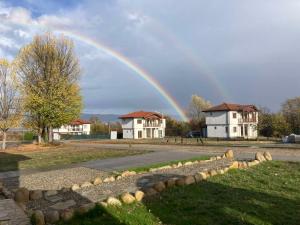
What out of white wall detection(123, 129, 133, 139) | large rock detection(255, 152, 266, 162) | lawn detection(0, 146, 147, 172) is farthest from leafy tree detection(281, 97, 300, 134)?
large rock detection(255, 152, 266, 162)

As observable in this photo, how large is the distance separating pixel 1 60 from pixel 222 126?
176 ft

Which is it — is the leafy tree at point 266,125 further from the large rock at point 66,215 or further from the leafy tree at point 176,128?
the large rock at point 66,215

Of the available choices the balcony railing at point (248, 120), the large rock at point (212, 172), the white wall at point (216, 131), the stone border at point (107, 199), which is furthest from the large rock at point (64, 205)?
the balcony railing at point (248, 120)

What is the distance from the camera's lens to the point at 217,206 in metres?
9.75

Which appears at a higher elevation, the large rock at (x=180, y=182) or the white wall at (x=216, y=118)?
the white wall at (x=216, y=118)

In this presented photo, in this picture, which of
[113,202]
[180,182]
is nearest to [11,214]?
[113,202]

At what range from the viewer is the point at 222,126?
278 ft

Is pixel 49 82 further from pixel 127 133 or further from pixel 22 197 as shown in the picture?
pixel 127 133

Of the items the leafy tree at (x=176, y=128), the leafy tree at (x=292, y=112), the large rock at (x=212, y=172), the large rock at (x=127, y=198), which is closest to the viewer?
the large rock at (x=127, y=198)

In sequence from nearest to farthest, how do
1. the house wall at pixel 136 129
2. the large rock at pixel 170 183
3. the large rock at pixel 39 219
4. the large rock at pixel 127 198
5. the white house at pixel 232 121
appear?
the large rock at pixel 39 219, the large rock at pixel 127 198, the large rock at pixel 170 183, the white house at pixel 232 121, the house wall at pixel 136 129

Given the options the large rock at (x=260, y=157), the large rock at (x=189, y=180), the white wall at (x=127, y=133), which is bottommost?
the large rock at (x=189, y=180)

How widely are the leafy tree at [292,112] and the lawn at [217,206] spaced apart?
6623 centimetres

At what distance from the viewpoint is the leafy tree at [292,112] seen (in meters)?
75.5

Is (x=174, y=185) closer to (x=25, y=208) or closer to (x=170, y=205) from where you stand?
(x=170, y=205)
